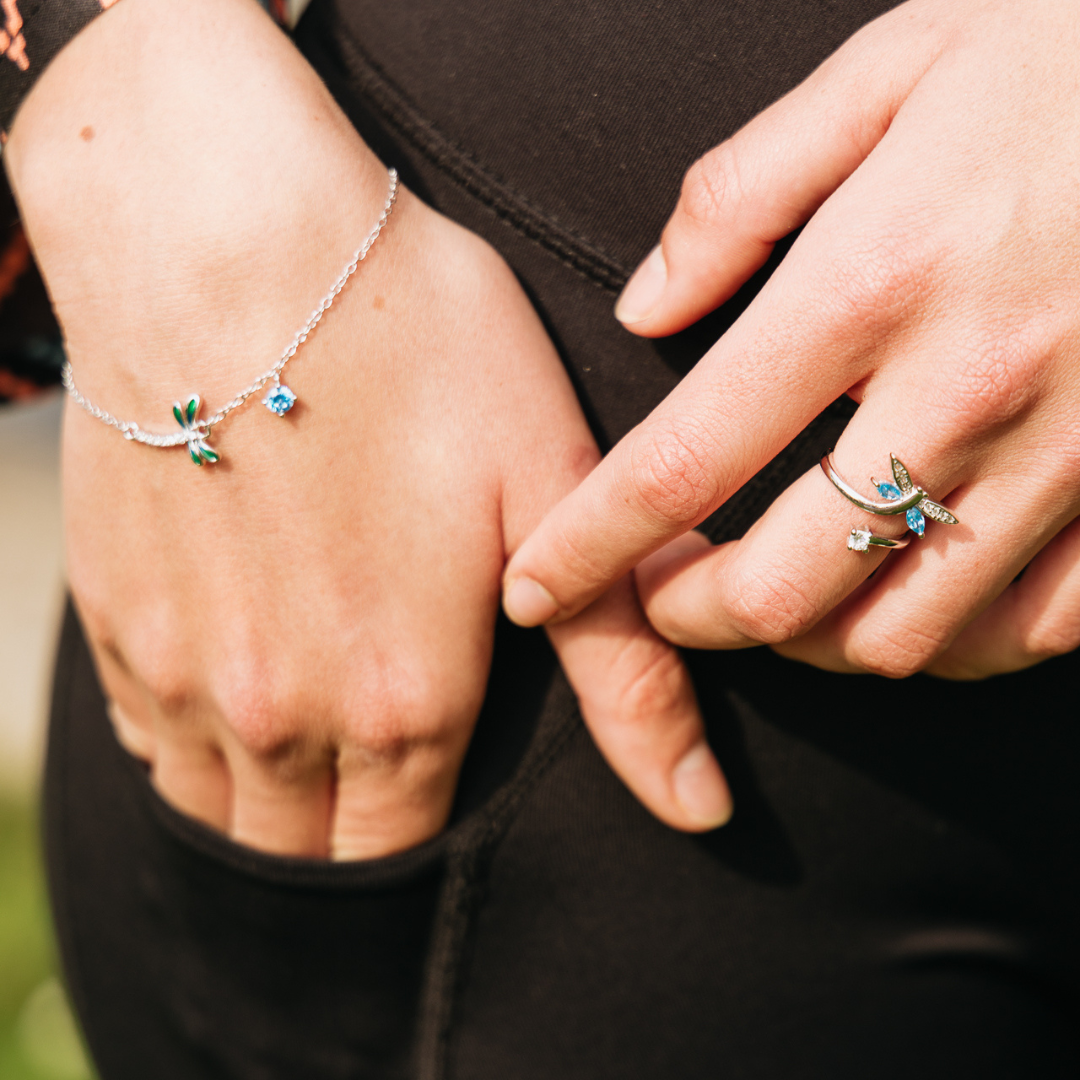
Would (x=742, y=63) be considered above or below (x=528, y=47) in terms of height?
above

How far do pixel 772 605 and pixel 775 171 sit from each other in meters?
0.39

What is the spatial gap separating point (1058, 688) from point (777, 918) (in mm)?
448

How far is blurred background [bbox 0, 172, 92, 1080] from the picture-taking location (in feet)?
4.55

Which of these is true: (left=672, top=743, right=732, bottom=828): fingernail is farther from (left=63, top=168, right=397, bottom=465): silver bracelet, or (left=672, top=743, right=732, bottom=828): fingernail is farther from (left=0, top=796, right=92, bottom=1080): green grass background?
(left=0, top=796, right=92, bottom=1080): green grass background

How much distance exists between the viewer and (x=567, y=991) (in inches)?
41.8

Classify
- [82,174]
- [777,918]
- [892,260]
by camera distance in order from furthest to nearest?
[777,918] → [82,174] → [892,260]

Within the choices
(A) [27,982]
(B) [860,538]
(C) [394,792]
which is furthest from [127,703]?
(A) [27,982]

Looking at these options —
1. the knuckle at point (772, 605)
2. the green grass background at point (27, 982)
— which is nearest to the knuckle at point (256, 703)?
the knuckle at point (772, 605)

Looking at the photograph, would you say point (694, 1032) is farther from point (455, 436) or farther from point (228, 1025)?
point (455, 436)

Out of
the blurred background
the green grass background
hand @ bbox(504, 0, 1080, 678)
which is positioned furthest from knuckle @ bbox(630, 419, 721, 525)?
the green grass background

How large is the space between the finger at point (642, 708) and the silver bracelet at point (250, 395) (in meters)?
0.39

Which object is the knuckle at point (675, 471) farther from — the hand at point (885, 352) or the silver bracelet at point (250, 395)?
the silver bracelet at point (250, 395)

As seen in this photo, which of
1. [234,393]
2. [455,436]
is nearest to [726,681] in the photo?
[455,436]

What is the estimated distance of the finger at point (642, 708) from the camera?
929 mm
